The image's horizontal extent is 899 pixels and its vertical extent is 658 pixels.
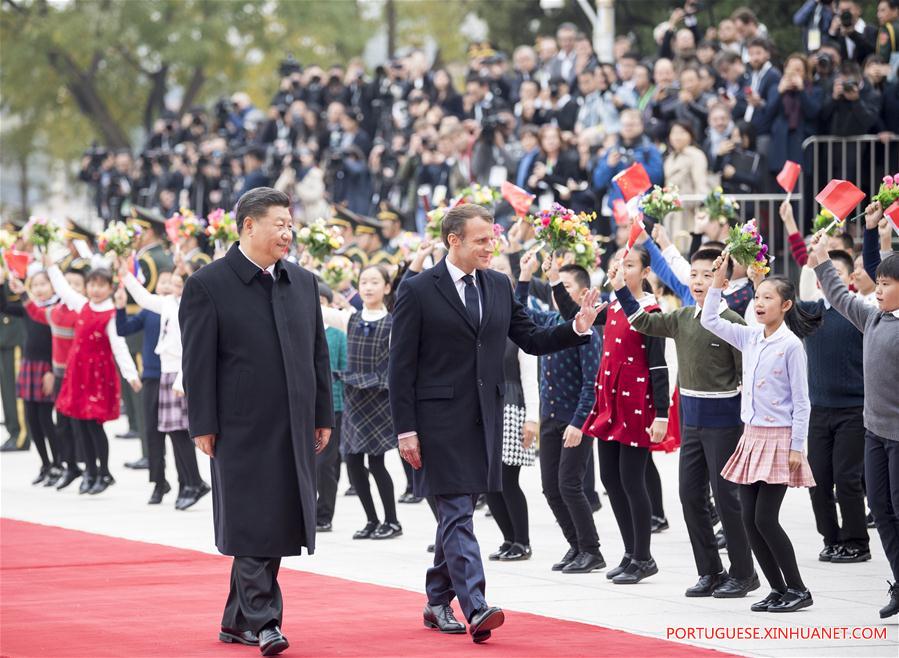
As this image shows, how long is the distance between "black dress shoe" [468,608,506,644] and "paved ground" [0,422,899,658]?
731 mm

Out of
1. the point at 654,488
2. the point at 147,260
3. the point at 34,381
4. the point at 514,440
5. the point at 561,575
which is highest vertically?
the point at 147,260

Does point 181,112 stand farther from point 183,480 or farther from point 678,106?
point 183,480

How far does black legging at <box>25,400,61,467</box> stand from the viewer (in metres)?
14.6

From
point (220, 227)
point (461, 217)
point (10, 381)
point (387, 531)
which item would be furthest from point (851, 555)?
point (10, 381)

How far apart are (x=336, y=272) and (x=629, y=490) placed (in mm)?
4683

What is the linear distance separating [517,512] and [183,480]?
3.83 m

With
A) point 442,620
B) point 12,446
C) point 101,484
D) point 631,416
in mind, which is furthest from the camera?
point 12,446

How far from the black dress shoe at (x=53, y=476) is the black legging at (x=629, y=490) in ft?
23.0

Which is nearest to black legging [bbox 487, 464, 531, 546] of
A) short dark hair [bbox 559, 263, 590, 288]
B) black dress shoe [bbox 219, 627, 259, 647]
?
short dark hair [bbox 559, 263, 590, 288]

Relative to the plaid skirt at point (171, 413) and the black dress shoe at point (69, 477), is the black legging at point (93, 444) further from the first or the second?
the plaid skirt at point (171, 413)

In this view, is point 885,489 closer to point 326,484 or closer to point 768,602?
point 768,602

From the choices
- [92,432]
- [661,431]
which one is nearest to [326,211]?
[92,432]

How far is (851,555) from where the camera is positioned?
9.78m

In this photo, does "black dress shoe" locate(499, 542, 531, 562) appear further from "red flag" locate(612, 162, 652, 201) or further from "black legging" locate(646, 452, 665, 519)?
"red flag" locate(612, 162, 652, 201)
